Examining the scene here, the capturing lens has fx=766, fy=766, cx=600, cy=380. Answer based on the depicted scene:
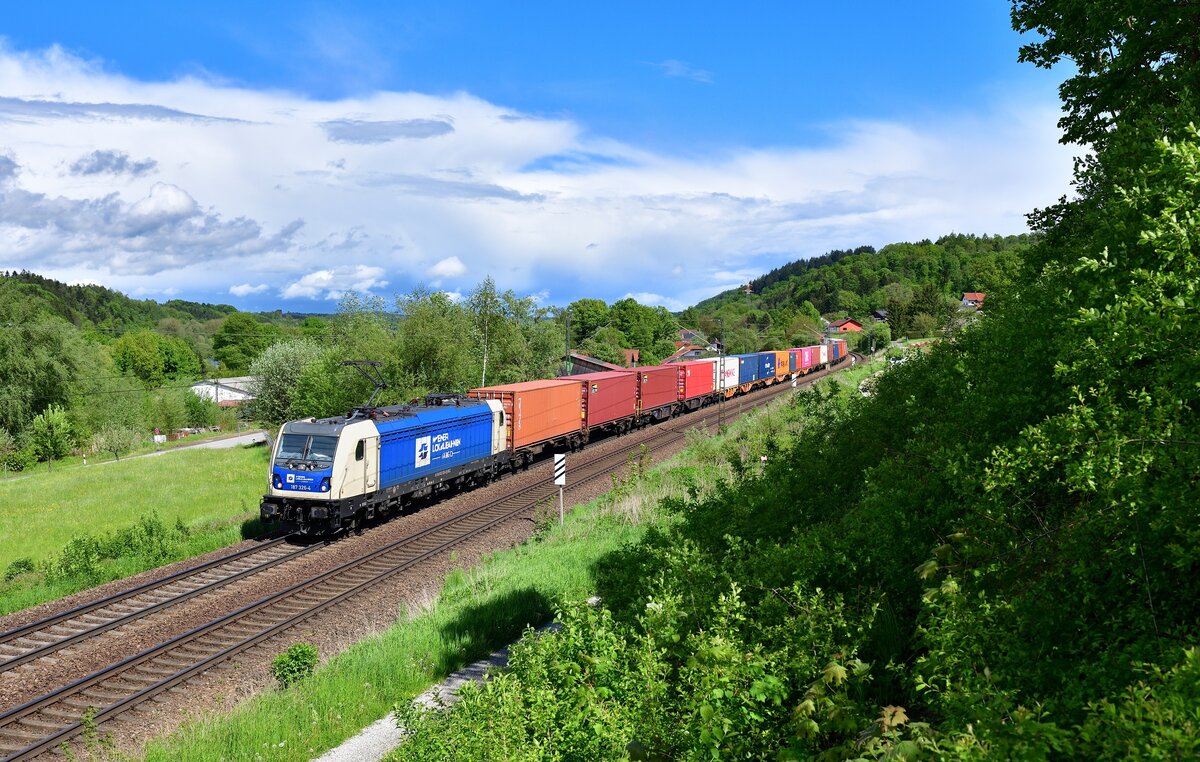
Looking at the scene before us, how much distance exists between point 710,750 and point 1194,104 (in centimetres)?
870

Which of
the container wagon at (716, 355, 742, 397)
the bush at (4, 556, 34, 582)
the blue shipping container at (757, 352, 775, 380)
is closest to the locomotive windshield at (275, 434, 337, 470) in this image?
the bush at (4, 556, 34, 582)

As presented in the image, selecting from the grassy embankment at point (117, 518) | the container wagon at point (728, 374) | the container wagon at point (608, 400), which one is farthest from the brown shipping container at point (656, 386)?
the grassy embankment at point (117, 518)

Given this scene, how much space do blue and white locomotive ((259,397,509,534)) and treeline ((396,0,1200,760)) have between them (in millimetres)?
12650

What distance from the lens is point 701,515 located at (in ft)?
37.1

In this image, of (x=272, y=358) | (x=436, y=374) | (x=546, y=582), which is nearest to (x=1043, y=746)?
(x=546, y=582)

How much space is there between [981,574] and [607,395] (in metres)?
33.1

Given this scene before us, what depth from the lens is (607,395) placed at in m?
39.2

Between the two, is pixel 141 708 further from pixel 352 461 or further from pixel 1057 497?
pixel 1057 497

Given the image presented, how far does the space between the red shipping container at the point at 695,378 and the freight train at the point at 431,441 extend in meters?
2.88

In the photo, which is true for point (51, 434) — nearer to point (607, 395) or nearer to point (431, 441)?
point (607, 395)

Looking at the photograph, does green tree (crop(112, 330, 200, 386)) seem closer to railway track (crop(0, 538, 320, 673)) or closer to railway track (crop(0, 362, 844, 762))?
railway track (crop(0, 538, 320, 673))

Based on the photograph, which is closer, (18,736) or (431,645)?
(18,736)

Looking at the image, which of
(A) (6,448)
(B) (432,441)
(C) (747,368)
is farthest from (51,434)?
(C) (747,368)

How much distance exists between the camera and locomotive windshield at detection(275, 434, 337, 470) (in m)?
21.5
